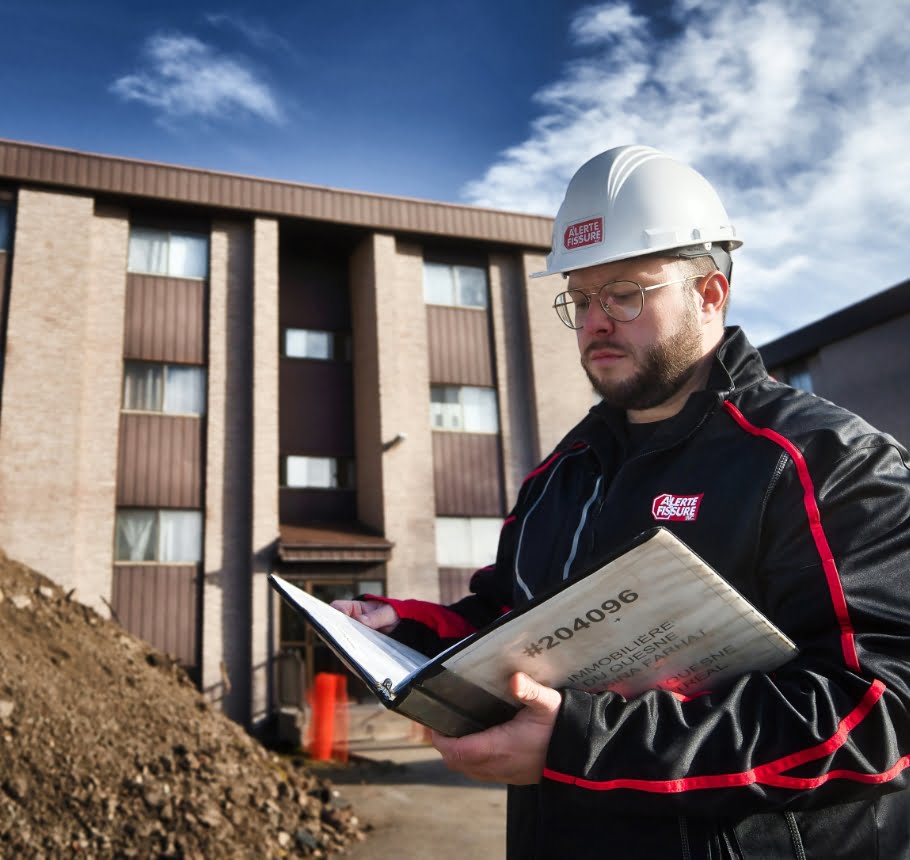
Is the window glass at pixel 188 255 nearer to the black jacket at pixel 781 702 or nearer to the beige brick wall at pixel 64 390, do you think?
the beige brick wall at pixel 64 390

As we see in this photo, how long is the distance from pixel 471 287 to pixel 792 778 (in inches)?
840

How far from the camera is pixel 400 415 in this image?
20141 millimetres

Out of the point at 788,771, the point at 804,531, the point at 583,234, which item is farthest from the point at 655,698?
the point at 583,234

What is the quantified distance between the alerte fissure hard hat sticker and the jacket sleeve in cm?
98

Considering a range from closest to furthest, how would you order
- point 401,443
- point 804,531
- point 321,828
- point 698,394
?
1. point 804,531
2. point 698,394
3. point 321,828
4. point 401,443

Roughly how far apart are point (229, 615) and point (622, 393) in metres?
17.1

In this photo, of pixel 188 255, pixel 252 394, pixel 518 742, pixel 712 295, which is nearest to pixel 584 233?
pixel 712 295

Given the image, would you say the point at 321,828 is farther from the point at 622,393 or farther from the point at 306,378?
the point at 306,378

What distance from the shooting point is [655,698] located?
5.08ft

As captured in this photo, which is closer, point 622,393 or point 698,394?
point 698,394

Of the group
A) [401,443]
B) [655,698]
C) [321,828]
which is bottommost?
[321,828]

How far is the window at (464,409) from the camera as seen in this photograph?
826 inches

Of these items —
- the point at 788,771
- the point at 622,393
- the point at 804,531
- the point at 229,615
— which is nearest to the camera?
the point at 788,771

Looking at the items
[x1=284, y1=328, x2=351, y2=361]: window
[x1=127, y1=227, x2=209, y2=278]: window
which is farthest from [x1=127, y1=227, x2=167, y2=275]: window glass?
[x1=284, y1=328, x2=351, y2=361]: window
